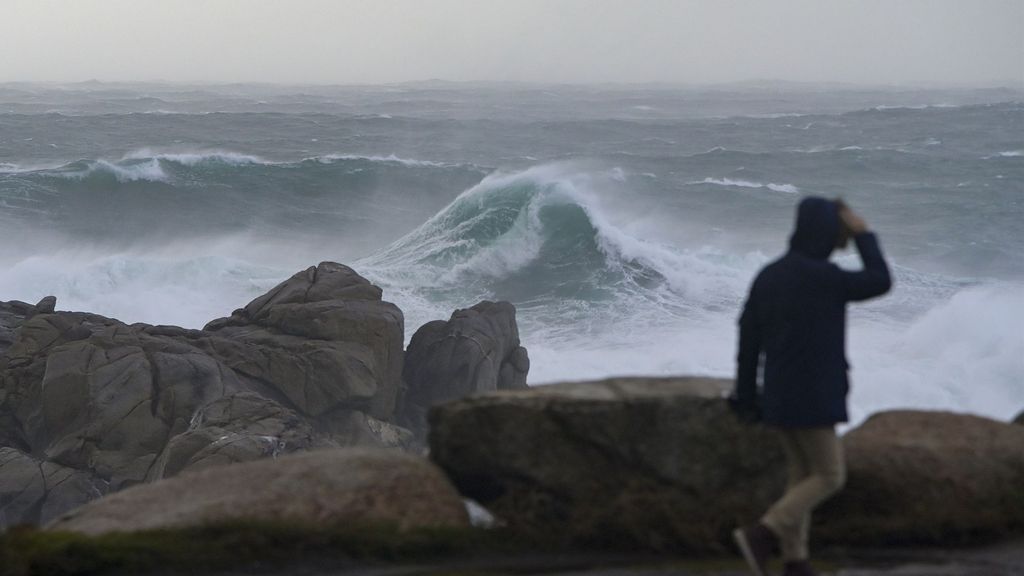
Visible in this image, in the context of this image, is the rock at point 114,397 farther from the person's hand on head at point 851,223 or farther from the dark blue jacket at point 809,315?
the person's hand on head at point 851,223

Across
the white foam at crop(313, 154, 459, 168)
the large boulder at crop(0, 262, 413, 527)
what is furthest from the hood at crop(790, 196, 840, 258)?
the white foam at crop(313, 154, 459, 168)

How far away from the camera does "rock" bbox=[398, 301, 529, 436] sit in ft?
51.2

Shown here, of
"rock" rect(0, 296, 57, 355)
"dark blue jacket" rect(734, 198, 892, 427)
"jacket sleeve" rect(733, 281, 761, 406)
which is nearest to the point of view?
"dark blue jacket" rect(734, 198, 892, 427)

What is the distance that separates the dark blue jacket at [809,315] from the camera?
412 centimetres

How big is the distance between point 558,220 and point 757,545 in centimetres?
2652

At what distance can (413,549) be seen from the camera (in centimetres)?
477

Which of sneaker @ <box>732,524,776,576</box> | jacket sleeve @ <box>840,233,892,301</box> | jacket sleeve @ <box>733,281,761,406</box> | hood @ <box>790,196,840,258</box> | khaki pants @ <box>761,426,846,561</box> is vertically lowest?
sneaker @ <box>732,524,776,576</box>

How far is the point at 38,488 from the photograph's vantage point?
12.0 metres

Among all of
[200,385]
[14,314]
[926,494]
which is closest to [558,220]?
[14,314]

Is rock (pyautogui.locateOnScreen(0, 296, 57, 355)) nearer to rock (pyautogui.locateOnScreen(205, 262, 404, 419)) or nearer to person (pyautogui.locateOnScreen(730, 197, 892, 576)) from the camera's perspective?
rock (pyautogui.locateOnScreen(205, 262, 404, 419))

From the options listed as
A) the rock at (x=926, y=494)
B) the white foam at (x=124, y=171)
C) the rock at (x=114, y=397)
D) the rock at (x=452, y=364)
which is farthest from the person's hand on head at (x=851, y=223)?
the white foam at (x=124, y=171)

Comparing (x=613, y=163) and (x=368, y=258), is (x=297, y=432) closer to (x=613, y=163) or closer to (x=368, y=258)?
(x=368, y=258)

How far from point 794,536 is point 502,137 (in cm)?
4826

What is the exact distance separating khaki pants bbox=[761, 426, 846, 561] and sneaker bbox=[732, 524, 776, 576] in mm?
34
